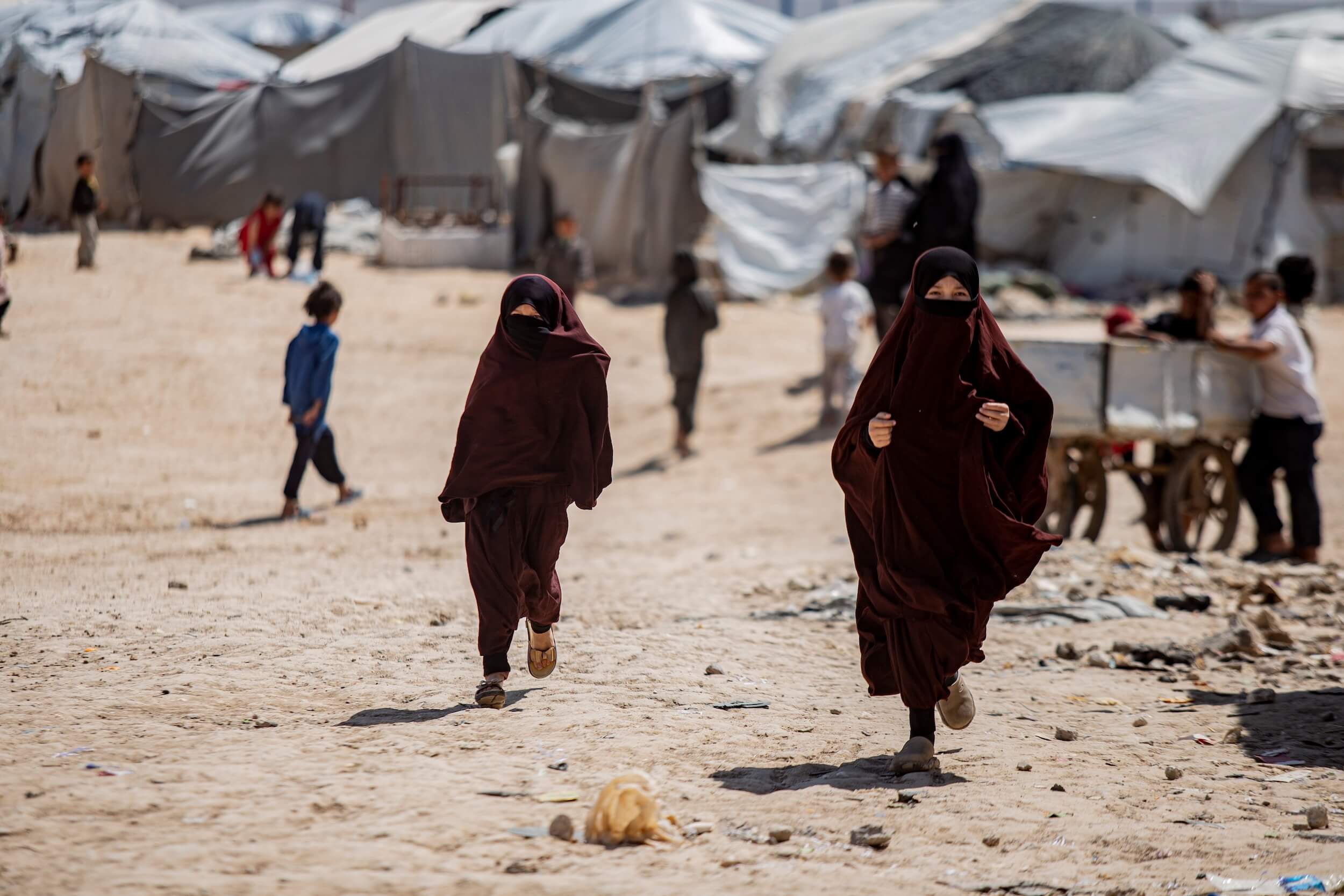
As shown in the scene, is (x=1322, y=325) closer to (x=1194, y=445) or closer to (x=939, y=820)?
(x=1194, y=445)

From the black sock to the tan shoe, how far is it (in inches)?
3.0

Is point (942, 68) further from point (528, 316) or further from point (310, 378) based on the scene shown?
point (528, 316)

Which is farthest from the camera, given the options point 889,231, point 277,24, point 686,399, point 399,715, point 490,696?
point 277,24

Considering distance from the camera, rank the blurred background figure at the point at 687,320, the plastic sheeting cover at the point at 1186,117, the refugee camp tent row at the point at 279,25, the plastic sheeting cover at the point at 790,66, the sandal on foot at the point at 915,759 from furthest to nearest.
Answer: the refugee camp tent row at the point at 279,25
the plastic sheeting cover at the point at 790,66
the plastic sheeting cover at the point at 1186,117
the blurred background figure at the point at 687,320
the sandal on foot at the point at 915,759

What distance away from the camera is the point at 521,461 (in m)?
4.19

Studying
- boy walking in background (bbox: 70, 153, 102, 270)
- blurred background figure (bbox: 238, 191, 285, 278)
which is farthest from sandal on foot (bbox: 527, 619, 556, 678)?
blurred background figure (bbox: 238, 191, 285, 278)

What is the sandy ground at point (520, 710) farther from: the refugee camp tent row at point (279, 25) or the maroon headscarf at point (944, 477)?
the refugee camp tent row at point (279, 25)

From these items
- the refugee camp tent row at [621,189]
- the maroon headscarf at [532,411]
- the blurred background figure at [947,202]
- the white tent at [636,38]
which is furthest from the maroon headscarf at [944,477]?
the white tent at [636,38]

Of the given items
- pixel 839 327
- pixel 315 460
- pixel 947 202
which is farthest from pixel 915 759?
pixel 839 327

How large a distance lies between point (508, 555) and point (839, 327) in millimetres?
6699

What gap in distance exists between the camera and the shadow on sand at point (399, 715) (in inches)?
156

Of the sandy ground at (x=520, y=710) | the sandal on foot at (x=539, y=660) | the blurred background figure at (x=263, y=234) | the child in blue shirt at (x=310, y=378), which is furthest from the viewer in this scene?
the blurred background figure at (x=263, y=234)

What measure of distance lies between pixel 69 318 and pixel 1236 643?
Result: 985 cm

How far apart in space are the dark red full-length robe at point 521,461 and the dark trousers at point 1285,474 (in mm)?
4464
